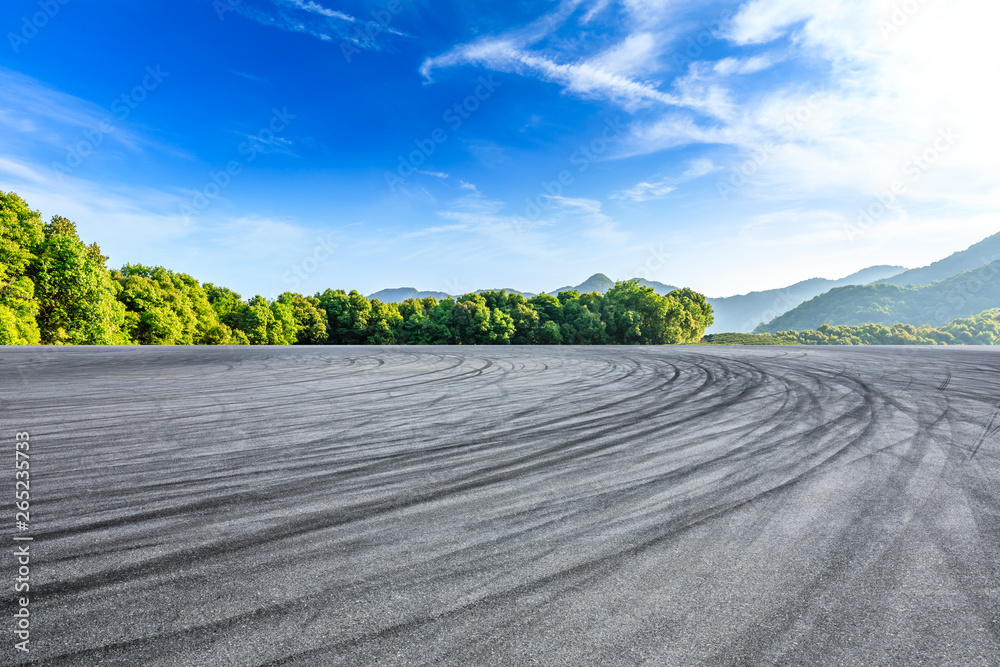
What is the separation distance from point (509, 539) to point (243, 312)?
68826 millimetres

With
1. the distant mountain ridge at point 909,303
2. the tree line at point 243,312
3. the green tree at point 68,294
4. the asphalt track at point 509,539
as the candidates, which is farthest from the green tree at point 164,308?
the distant mountain ridge at point 909,303

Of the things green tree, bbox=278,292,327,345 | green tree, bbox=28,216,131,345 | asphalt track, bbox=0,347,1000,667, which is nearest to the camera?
asphalt track, bbox=0,347,1000,667

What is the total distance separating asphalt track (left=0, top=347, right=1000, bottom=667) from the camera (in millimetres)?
1952

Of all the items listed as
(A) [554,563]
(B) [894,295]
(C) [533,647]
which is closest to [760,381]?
(A) [554,563]

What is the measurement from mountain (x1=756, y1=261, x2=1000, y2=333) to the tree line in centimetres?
8852

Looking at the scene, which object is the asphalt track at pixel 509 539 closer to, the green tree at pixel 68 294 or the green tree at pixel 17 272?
the green tree at pixel 17 272

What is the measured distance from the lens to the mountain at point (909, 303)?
125 m

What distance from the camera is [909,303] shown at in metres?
135

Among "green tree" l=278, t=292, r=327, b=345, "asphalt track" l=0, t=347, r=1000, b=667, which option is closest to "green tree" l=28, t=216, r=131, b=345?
"green tree" l=278, t=292, r=327, b=345

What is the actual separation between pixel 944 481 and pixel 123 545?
652 centimetres

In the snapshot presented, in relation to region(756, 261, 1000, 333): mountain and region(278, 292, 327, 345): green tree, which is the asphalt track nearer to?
region(278, 292, 327, 345): green tree

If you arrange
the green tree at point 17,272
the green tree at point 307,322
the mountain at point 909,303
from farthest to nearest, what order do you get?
the mountain at point 909,303 → the green tree at point 307,322 → the green tree at point 17,272

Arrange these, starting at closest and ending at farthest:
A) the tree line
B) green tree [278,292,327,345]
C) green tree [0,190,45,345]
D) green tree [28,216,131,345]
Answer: green tree [0,190,45,345] < the tree line < green tree [28,216,131,345] < green tree [278,292,327,345]

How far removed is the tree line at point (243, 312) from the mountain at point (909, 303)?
88524 millimetres
